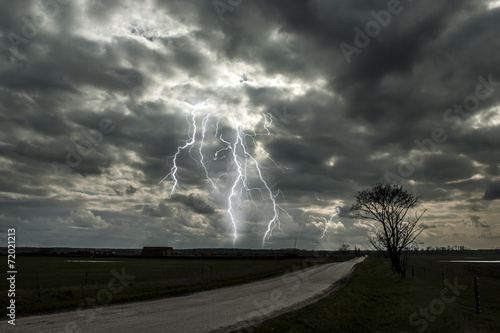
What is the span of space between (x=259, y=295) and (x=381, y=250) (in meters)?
14.5

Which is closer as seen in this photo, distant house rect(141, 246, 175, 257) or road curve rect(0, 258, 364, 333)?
road curve rect(0, 258, 364, 333)

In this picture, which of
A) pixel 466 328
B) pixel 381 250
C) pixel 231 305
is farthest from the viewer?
pixel 381 250

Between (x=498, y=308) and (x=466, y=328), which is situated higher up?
(x=466, y=328)

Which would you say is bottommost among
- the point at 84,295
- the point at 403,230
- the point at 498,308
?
the point at 498,308

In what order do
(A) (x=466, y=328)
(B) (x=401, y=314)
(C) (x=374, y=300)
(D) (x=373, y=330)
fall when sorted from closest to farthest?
(A) (x=466, y=328) → (D) (x=373, y=330) → (B) (x=401, y=314) → (C) (x=374, y=300)

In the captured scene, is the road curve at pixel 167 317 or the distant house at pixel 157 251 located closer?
the road curve at pixel 167 317

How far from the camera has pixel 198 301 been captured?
59.8 feet

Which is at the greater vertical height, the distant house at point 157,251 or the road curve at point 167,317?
the road curve at point 167,317

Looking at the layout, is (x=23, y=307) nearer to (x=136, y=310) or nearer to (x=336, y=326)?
(x=136, y=310)

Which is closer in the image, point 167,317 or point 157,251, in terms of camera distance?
point 167,317

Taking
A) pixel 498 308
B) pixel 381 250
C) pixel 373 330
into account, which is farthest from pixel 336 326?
pixel 381 250

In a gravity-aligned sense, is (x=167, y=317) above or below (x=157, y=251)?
above

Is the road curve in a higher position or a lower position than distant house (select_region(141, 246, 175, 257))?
higher

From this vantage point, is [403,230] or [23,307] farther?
[403,230]
